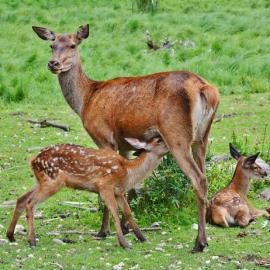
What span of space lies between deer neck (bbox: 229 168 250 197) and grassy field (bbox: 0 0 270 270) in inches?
12.4

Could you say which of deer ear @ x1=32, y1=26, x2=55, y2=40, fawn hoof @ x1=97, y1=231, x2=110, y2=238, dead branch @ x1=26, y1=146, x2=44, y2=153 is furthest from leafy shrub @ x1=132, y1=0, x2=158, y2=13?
fawn hoof @ x1=97, y1=231, x2=110, y2=238

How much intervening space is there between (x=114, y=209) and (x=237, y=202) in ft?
5.10

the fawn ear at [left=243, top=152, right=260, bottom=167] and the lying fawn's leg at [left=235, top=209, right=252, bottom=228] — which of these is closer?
the lying fawn's leg at [left=235, top=209, right=252, bottom=228]

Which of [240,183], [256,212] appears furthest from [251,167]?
[256,212]

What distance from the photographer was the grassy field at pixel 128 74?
726 cm

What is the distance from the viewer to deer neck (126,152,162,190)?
7742mm

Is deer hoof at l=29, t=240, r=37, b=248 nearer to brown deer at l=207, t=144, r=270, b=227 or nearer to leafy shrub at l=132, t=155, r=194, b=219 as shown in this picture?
leafy shrub at l=132, t=155, r=194, b=219

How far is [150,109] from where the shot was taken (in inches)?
300

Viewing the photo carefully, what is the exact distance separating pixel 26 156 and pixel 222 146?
279cm

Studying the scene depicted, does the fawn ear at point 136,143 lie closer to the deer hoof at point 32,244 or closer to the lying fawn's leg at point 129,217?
the lying fawn's leg at point 129,217

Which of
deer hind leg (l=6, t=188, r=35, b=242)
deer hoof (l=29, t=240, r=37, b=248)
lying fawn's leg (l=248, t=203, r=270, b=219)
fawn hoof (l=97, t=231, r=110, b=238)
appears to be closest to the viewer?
deer hoof (l=29, t=240, r=37, b=248)

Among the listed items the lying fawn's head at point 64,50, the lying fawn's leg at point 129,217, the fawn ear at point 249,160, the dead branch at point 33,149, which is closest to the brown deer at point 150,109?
the lying fawn's head at point 64,50

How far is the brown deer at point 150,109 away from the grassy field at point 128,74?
523mm

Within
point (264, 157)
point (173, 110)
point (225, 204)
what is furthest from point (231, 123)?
point (173, 110)
